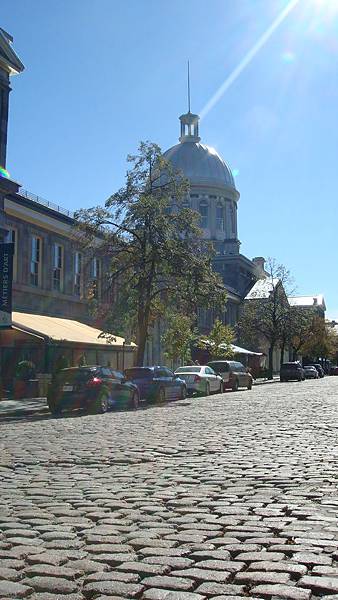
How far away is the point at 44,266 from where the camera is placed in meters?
33.8

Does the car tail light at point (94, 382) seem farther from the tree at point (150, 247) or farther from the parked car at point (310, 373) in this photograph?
the parked car at point (310, 373)

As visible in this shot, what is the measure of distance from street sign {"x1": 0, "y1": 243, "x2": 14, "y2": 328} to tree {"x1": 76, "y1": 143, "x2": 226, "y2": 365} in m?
6.73

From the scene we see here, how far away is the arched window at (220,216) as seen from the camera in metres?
89.2

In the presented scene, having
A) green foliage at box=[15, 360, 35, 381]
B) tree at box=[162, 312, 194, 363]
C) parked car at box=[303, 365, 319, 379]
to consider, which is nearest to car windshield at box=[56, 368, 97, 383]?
green foliage at box=[15, 360, 35, 381]

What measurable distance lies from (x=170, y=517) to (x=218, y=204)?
276 ft

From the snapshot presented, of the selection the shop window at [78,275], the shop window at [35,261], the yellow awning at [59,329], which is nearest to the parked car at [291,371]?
the yellow awning at [59,329]

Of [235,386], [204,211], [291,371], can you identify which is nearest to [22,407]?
[235,386]

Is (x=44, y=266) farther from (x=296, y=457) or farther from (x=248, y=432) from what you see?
(x=296, y=457)

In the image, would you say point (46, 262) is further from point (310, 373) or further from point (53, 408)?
point (310, 373)

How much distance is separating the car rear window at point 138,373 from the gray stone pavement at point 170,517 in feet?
40.1

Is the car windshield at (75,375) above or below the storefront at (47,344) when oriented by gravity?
below

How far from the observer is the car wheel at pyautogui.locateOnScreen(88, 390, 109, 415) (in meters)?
20.4

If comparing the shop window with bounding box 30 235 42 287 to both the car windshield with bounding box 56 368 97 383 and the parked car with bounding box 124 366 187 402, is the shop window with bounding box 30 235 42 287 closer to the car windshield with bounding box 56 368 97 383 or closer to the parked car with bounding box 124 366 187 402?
the parked car with bounding box 124 366 187 402

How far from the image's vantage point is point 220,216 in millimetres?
89938
